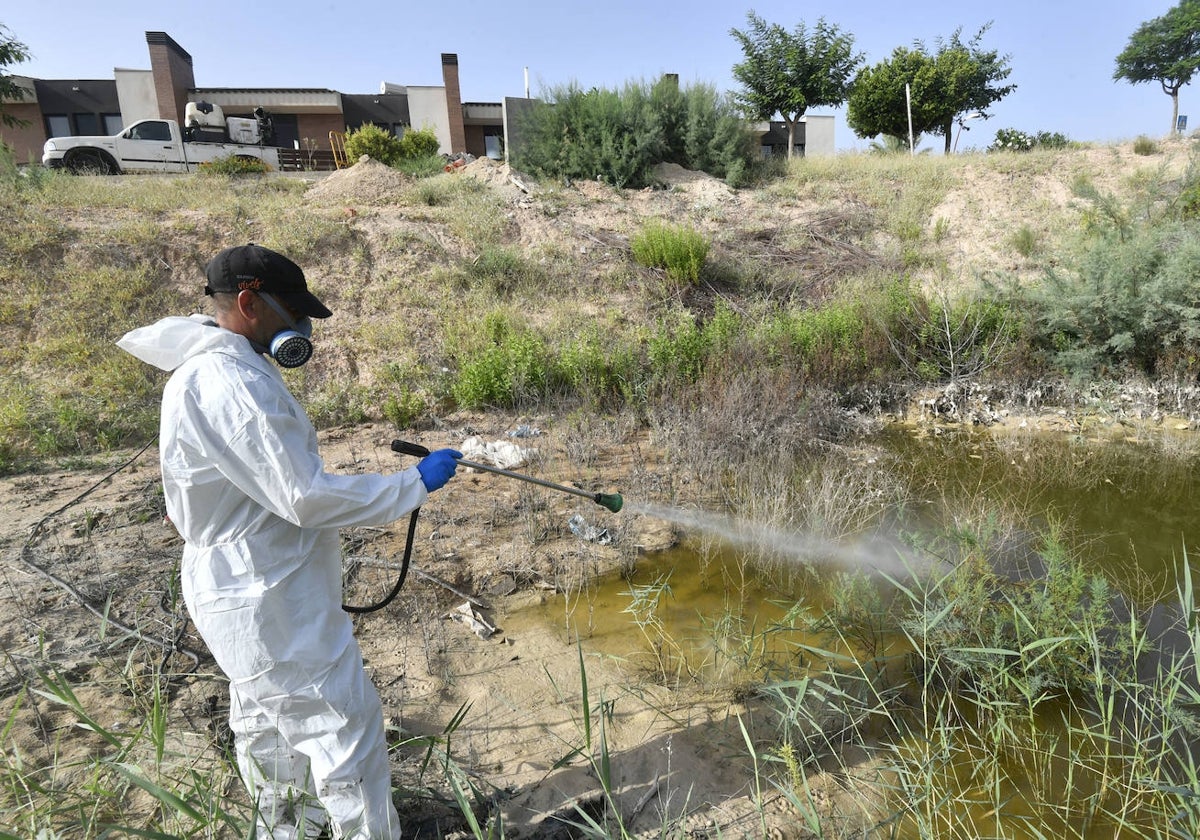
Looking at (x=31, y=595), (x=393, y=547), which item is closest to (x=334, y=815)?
(x=393, y=547)

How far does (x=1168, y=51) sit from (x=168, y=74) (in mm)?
37521

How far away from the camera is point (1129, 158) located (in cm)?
1463

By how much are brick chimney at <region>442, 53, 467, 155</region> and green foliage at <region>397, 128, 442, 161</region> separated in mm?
6488

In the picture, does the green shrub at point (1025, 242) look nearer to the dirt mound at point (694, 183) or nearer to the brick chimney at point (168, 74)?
the dirt mound at point (694, 183)

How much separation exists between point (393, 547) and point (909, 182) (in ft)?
47.0

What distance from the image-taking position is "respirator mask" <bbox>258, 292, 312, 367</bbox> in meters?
2.08

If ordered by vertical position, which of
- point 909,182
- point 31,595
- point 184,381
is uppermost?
point 909,182

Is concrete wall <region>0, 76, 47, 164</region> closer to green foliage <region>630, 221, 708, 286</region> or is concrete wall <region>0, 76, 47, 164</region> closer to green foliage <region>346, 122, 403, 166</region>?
green foliage <region>346, 122, 403, 166</region>

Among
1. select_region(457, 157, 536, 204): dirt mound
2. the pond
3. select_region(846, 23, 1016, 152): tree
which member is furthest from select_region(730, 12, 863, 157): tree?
the pond

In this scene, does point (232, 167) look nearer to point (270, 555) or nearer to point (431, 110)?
point (431, 110)

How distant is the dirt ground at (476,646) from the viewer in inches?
103

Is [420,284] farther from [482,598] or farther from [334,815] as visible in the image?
[334,815]

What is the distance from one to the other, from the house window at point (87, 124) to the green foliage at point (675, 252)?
25.3 meters

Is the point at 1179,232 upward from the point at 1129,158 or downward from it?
downward
